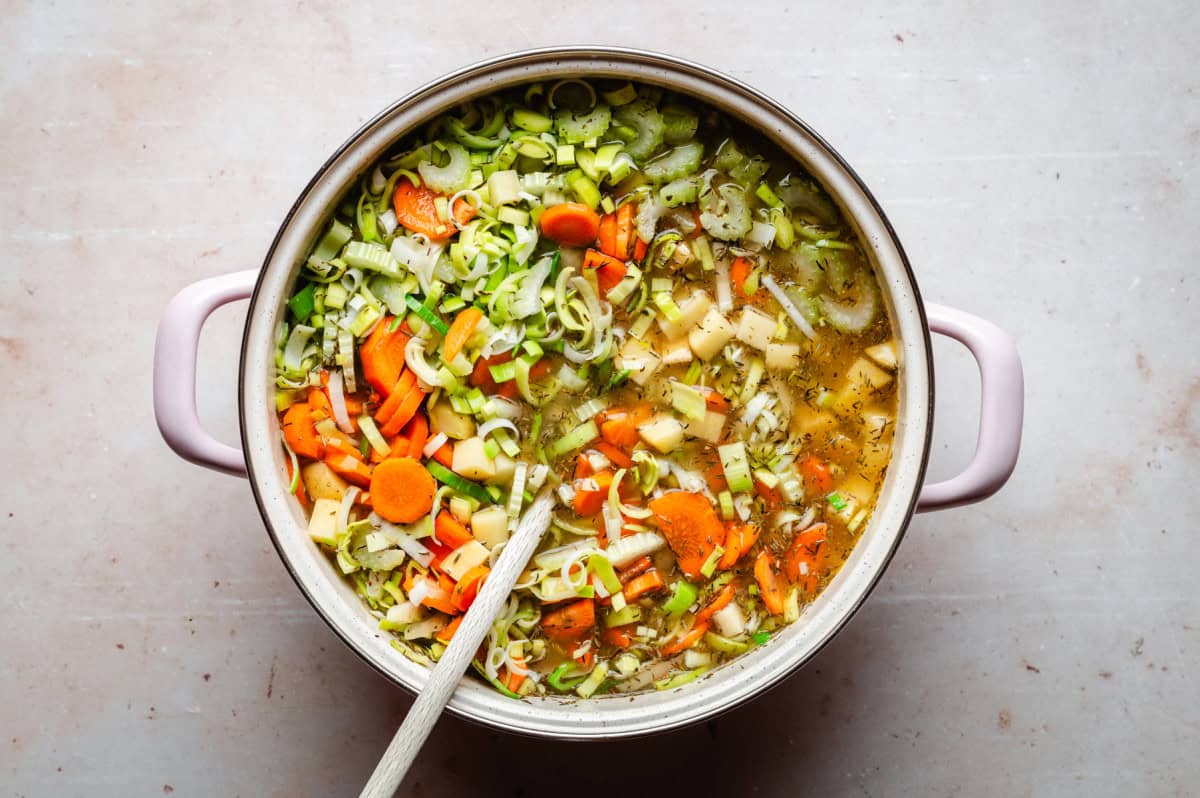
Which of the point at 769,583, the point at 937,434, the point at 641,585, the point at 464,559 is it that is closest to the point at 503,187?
the point at 464,559

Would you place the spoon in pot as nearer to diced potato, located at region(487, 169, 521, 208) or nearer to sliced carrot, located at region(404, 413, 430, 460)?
sliced carrot, located at region(404, 413, 430, 460)

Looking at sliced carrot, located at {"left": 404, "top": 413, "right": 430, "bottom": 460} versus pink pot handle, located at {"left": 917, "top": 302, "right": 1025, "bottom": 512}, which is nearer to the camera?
pink pot handle, located at {"left": 917, "top": 302, "right": 1025, "bottom": 512}

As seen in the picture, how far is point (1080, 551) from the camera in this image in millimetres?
2135

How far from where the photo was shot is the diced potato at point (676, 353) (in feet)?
6.08

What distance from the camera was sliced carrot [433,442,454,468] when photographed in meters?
1.83

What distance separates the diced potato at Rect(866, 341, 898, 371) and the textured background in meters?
0.39

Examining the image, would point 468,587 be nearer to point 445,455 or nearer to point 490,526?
point 490,526

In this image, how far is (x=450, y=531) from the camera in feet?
5.96

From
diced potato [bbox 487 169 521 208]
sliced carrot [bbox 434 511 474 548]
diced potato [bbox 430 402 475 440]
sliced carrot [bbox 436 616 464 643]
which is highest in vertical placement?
diced potato [bbox 487 169 521 208]

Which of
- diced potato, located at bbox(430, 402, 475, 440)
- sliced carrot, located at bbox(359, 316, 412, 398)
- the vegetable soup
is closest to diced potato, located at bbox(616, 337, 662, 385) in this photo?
the vegetable soup

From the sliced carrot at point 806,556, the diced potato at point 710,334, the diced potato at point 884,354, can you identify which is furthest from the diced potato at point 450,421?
the diced potato at point 884,354

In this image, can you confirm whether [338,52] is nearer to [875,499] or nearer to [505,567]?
[505,567]

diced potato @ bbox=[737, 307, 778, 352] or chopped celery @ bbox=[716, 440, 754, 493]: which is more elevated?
diced potato @ bbox=[737, 307, 778, 352]

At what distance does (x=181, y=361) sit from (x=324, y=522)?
396 mm
